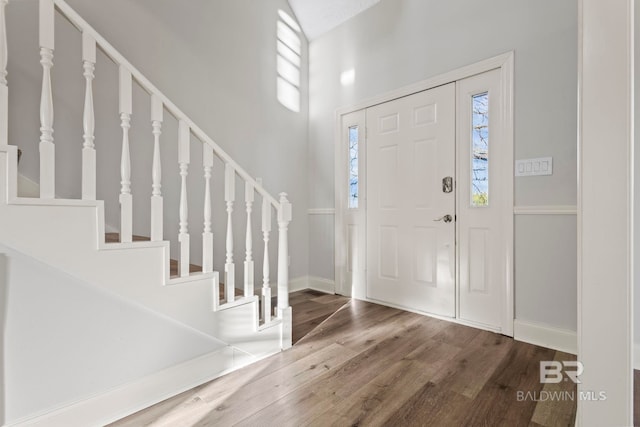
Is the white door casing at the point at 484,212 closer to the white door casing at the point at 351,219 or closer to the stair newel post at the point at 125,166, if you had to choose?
the white door casing at the point at 351,219

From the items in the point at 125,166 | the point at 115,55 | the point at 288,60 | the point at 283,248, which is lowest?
the point at 283,248

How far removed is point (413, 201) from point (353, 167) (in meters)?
0.81

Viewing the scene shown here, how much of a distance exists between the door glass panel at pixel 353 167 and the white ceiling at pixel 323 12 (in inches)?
47.0

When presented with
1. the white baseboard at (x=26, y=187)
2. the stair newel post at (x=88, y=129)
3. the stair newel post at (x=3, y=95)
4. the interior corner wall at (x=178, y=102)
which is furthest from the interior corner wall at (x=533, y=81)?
the white baseboard at (x=26, y=187)

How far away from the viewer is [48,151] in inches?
48.6

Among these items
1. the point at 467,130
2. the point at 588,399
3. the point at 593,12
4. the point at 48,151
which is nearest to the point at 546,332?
the point at 588,399

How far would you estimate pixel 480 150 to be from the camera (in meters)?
2.38

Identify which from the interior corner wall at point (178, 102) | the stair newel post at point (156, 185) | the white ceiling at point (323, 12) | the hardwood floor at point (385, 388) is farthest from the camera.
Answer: the white ceiling at point (323, 12)

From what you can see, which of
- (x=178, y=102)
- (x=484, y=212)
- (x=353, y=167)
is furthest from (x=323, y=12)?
(x=484, y=212)

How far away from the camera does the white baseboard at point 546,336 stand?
1967 mm

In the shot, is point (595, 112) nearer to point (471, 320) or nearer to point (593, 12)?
point (593, 12)

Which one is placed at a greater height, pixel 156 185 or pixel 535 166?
pixel 535 166

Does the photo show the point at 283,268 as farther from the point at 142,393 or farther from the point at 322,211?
the point at 322,211

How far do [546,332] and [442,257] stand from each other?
84 centimetres
